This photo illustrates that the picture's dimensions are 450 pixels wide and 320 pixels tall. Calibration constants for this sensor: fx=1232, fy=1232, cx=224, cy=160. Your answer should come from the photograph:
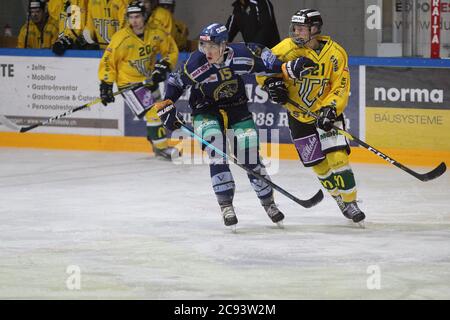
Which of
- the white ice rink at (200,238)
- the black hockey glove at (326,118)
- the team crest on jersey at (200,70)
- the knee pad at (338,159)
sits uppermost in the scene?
the team crest on jersey at (200,70)

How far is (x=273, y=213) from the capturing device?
7.45m

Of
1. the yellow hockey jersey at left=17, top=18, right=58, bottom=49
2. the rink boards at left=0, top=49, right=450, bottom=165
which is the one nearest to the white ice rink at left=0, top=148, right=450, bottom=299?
the rink boards at left=0, top=49, right=450, bottom=165

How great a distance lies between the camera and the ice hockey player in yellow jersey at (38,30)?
1169 centimetres

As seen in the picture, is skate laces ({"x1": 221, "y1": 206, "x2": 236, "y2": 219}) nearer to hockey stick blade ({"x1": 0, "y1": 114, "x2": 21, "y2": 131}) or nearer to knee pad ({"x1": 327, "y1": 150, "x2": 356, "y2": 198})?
knee pad ({"x1": 327, "y1": 150, "x2": 356, "y2": 198})

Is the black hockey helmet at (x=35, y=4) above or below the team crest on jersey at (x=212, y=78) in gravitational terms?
above

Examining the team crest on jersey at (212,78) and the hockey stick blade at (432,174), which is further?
the hockey stick blade at (432,174)

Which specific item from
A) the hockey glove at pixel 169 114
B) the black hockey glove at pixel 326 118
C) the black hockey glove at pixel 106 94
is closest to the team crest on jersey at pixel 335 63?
the black hockey glove at pixel 326 118

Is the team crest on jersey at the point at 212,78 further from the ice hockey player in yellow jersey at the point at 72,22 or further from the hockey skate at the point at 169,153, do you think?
the ice hockey player in yellow jersey at the point at 72,22

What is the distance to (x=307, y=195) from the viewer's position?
884cm

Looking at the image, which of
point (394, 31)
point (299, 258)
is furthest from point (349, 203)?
point (394, 31)

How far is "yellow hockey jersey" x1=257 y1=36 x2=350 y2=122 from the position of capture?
7.41m

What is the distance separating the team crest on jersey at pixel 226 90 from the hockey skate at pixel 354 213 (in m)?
0.97

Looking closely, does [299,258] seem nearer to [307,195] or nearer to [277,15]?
[307,195]

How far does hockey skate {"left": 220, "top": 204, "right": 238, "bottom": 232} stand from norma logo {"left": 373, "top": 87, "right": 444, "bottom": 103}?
2.94m
